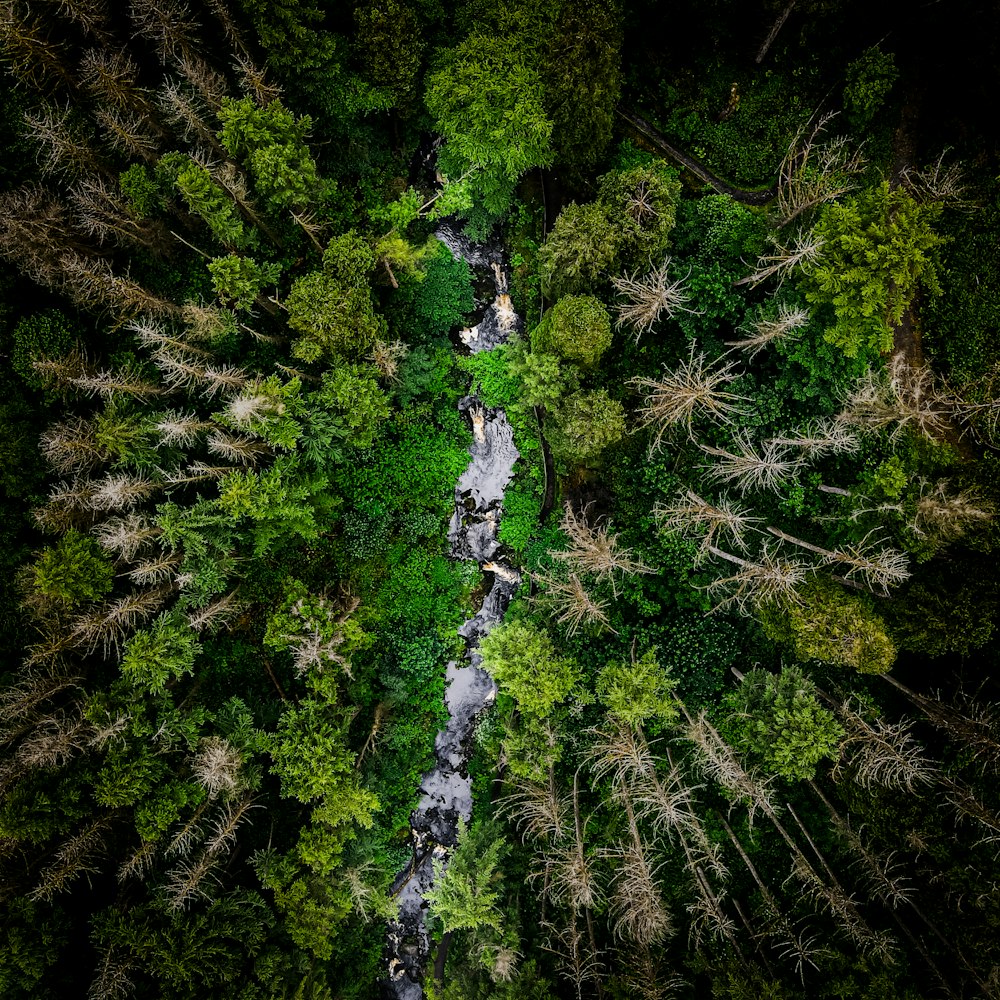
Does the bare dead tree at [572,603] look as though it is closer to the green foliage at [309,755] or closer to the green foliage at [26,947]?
the green foliage at [309,755]

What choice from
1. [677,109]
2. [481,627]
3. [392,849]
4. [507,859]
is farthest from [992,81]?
[392,849]

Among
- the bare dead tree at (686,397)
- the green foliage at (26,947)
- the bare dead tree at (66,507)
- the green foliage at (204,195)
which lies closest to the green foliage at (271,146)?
the green foliage at (204,195)

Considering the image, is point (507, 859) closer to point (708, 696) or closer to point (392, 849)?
point (392, 849)

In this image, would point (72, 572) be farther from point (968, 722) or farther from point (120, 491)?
point (968, 722)

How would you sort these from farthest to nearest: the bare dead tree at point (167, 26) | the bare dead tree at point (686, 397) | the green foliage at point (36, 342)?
1. the green foliage at point (36, 342)
2. the bare dead tree at point (686, 397)
3. the bare dead tree at point (167, 26)

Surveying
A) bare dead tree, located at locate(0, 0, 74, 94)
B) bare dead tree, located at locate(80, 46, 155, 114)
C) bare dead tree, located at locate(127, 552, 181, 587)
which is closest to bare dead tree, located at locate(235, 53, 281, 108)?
bare dead tree, located at locate(80, 46, 155, 114)

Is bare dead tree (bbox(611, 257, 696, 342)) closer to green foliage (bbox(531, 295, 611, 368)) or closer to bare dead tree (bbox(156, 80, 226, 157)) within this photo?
green foliage (bbox(531, 295, 611, 368))
